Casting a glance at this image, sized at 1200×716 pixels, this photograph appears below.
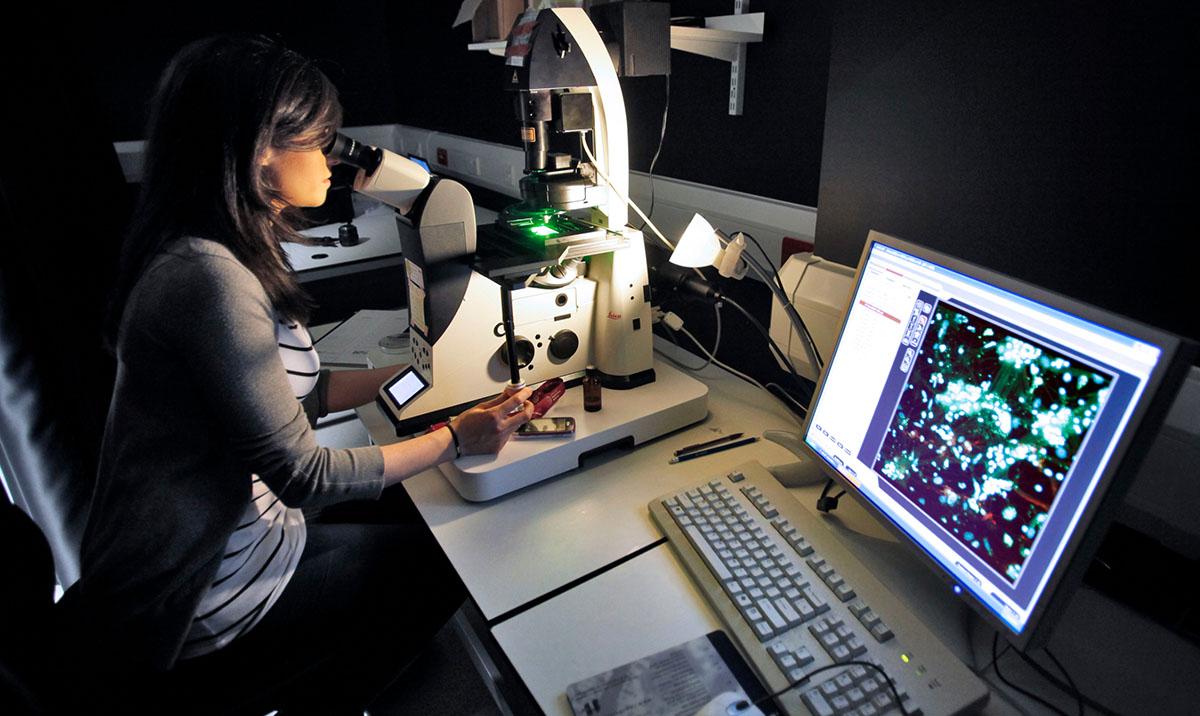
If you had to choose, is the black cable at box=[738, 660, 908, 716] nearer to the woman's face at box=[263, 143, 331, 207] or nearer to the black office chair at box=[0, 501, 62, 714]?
the black office chair at box=[0, 501, 62, 714]

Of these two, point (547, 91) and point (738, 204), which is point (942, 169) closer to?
point (738, 204)

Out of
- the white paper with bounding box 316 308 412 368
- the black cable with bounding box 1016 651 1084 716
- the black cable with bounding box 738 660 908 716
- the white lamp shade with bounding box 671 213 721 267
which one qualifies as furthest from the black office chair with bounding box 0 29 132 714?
the black cable with bounding box 1016 651 1084 716

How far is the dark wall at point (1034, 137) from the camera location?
0.73 meters

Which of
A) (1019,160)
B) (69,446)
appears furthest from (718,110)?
(69,446)

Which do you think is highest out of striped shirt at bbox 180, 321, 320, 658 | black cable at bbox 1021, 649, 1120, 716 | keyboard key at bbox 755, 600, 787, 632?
keyboard key at bbox 755, 600, 787, 632

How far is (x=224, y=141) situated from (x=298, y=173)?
0.37 ft

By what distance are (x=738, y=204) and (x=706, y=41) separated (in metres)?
0.33

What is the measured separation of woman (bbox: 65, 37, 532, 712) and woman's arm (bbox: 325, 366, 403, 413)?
0.24m

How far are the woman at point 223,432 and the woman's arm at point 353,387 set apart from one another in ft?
0.78

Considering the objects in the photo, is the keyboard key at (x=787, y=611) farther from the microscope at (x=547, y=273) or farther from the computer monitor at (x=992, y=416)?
the microscope at (x=547, y=273)

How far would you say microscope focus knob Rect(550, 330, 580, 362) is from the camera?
1.22 metres

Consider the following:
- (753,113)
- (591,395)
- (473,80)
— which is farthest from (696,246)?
(473,80)

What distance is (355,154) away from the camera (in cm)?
100

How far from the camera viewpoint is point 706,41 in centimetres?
129
